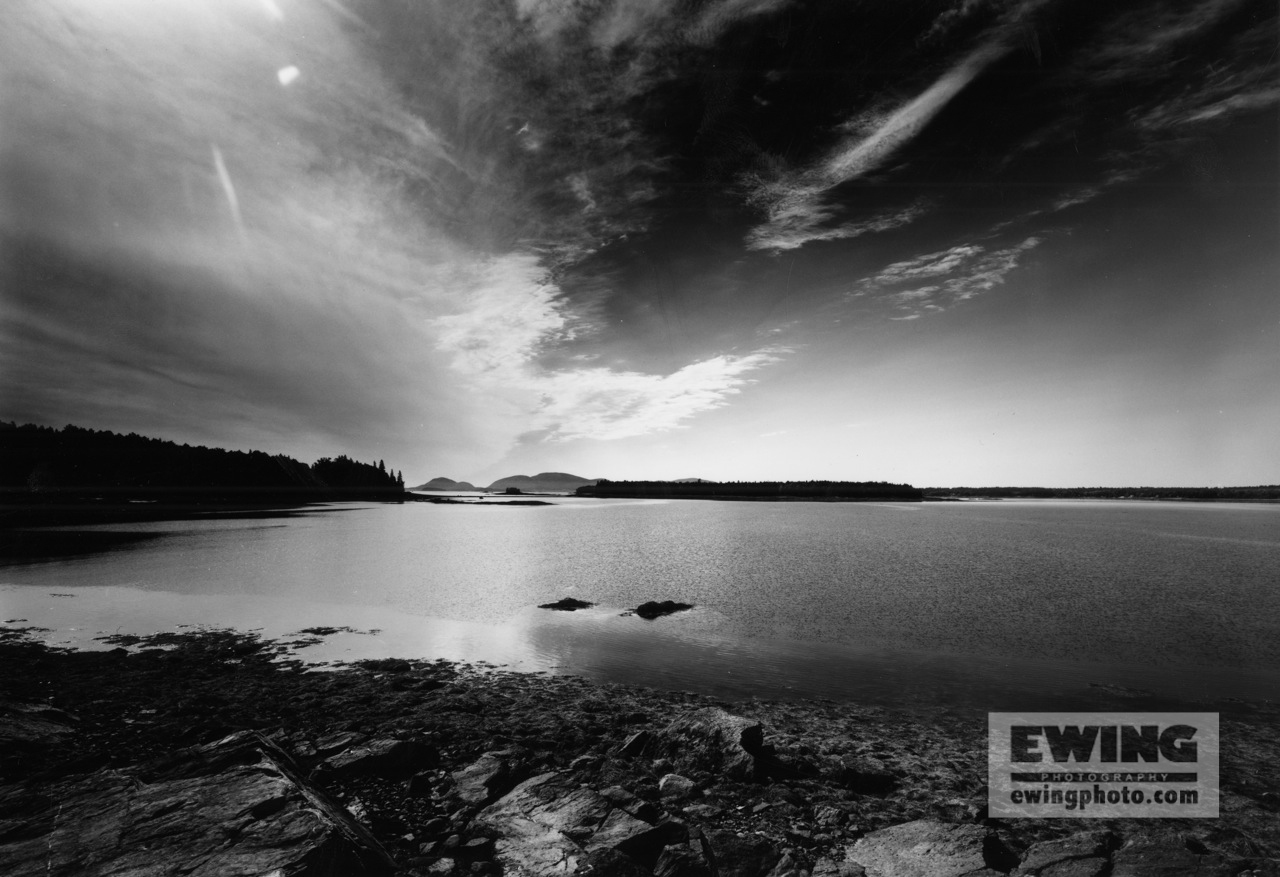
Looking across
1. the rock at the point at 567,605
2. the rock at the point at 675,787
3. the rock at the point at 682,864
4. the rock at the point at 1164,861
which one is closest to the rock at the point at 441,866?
the rock at the point at 682,864

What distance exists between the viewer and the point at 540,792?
602 cm

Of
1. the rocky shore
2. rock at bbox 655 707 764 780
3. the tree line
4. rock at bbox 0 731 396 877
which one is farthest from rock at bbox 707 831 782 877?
the tree line

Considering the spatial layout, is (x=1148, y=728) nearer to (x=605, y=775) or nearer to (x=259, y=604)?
(x=605, y=775)

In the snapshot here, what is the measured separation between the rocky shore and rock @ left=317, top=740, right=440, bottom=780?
24mm

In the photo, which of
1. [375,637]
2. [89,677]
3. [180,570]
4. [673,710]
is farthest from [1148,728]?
[180,570]

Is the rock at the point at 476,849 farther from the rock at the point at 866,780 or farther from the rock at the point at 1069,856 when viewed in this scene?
the rock at the point at 1069,856

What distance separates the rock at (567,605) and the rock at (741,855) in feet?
42.0

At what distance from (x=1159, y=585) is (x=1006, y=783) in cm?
2131

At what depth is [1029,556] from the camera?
2916cm

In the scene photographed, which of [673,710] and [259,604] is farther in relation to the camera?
[259,604]

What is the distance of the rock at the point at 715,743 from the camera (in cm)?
653

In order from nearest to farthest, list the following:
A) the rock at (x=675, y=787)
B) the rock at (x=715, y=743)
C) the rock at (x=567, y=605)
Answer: the rock at (x=675, y=787)
the rock at (x=715, y=743)
the rock at (x=567, y=605)

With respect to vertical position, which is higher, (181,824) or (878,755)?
(181,824)

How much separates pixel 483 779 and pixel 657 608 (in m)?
11.0
